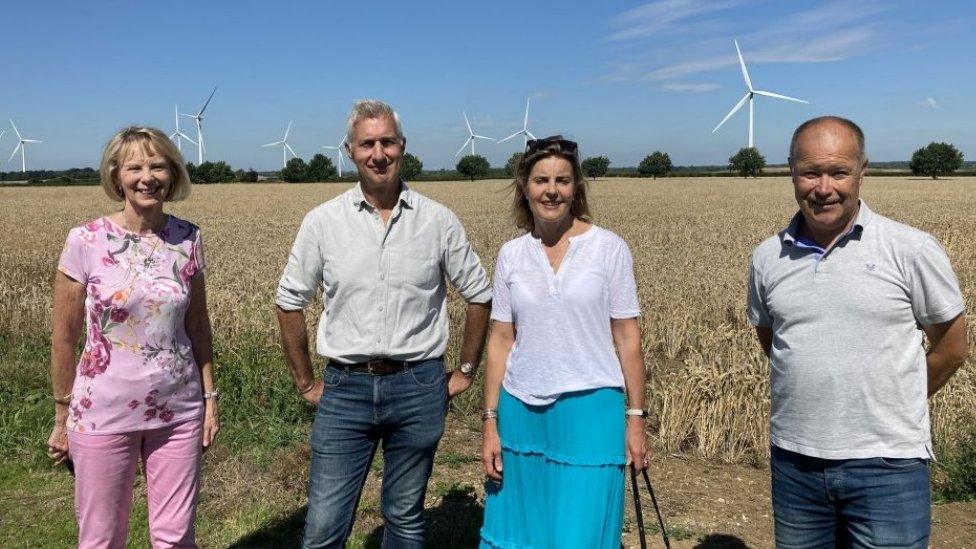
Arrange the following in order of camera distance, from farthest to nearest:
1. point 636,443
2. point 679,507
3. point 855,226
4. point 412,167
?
point 412,167 < point 679,507 < point 636,443 < point 855,226

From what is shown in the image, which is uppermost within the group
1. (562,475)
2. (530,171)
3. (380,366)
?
(530,171)

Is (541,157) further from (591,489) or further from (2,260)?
(2,260)

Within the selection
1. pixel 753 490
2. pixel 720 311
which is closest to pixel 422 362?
pixel 753 490

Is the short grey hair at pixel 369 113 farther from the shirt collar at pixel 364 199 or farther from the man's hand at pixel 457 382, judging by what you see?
the man's hand at pixel 457 382

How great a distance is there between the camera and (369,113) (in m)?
3.43

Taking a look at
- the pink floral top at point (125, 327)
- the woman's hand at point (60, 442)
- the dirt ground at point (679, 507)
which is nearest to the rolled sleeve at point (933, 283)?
the dirt ground at point (679, 507)

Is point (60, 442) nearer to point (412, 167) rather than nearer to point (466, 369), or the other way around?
point (466, 369)

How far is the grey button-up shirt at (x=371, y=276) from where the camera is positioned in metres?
3.46

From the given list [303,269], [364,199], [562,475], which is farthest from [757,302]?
[303,269]

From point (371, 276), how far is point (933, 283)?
7.18 feet

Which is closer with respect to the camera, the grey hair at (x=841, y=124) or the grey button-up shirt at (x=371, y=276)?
the grey hair at (x=841, y=124)

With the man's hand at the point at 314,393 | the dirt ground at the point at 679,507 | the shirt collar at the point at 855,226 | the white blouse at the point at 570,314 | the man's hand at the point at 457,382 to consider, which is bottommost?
the dirt ground at the point at 679,507

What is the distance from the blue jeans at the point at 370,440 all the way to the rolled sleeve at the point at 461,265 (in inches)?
15.8

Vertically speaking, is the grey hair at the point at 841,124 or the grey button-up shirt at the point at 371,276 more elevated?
the grey hair at the point at 841,124
